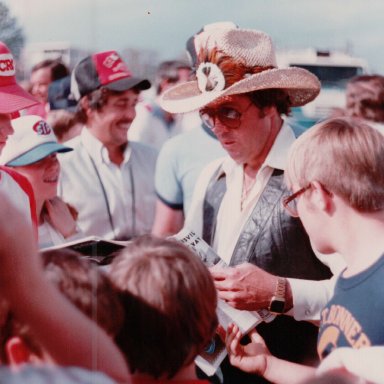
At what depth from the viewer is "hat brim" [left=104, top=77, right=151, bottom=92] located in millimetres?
3535

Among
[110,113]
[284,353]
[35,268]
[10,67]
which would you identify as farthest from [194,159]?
[35,268]

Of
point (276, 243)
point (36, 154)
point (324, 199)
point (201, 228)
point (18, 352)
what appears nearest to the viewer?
point (18, 352)

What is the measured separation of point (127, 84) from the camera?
356cm

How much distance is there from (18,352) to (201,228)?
135cm

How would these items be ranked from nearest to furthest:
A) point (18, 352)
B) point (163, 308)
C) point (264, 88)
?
1. point (18, 352)
2. point (163, 308)
3. point (264, 88)

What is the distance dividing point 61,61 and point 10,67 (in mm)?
2507

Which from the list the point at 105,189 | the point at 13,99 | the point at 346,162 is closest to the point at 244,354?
the point at 346,162

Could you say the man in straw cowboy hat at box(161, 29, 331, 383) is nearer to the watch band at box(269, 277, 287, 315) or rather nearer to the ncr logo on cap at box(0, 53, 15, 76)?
the watch band at box(269, 277, 287, 315)

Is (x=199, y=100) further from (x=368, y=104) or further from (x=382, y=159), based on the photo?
(x=368, y=104)

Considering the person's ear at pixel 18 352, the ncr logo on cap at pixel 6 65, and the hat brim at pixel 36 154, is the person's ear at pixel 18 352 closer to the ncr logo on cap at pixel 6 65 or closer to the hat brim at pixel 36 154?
the ncr logo on cap at pixel 6 65

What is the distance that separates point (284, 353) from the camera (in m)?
2.29

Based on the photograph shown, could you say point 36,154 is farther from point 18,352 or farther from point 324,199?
point 18,352

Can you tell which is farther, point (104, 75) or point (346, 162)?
point (104, 75)

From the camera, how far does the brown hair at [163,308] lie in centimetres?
143
